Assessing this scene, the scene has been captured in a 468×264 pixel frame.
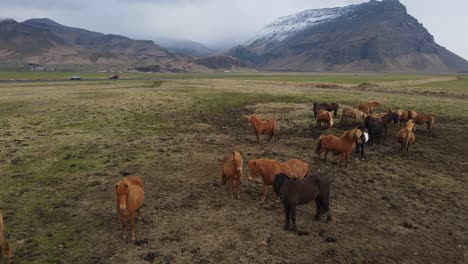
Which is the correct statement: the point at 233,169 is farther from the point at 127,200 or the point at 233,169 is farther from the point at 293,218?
the point at 127,200

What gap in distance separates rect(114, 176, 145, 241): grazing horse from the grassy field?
0.59 m

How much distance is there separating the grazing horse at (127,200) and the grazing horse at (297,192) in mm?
4072

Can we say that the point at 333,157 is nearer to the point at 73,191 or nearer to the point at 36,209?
the point at 73,191

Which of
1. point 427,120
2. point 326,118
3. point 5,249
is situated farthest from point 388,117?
point 5,249

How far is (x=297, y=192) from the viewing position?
1027cm

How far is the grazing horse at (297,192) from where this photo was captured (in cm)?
1023

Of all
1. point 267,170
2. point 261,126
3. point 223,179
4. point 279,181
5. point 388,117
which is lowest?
point 223,179

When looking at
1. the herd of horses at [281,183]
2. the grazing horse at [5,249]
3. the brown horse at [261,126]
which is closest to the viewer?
the grazing horse at [5,249]

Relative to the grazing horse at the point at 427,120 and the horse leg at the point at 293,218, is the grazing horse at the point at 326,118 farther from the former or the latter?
the horse leg at the point at 293,218

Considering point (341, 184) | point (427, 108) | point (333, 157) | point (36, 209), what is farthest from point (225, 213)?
point (427, 108)

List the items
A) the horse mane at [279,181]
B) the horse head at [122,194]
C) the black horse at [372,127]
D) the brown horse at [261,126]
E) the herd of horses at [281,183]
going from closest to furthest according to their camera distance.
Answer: the horse head at [122,194], the herd of horses at [281,183], the horse mane at [279,181], the black horse at [372,127], the brown horse at [261,126]

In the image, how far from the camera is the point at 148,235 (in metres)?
9.95

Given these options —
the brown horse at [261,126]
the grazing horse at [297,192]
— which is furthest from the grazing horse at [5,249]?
the brown horse at [261,126]

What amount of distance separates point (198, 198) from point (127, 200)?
11.6 feet
